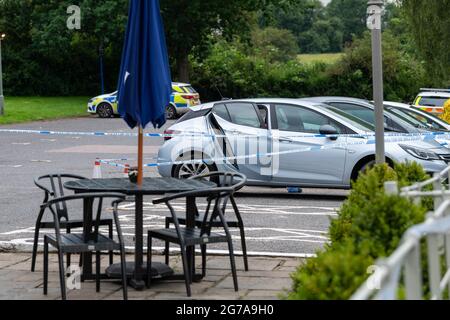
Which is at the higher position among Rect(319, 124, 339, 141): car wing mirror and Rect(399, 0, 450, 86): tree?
Rect(399, 0, 450, 86): tree

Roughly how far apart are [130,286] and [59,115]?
35012mm

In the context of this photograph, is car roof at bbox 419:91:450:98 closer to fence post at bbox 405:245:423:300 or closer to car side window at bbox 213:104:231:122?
car side window at bbox 213:104:231:122

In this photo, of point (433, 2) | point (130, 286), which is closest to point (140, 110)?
point (130, 286)

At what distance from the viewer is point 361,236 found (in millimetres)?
4633

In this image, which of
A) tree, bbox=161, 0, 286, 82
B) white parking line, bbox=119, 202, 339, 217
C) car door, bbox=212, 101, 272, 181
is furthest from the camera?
tree, bbox=161, 0, 286, 82

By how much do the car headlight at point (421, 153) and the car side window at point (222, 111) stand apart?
9.01 feet

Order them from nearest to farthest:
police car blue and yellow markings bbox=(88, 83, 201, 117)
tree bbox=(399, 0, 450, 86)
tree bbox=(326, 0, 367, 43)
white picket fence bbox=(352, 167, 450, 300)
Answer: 1. white picket fence bbox=(352, 167, 450, 300)
2. police car blue and yellow markings bbox=(88, 83, 201, 117)
3. tree bbox=(399, 0, 450, 86)
4. tree bbox=(326, 0, 367, 43)

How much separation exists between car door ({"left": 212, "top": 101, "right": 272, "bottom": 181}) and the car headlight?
2050 mm

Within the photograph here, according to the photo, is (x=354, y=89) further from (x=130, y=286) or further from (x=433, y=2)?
(x=130, y=286)

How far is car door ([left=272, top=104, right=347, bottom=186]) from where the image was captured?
14.4 meters

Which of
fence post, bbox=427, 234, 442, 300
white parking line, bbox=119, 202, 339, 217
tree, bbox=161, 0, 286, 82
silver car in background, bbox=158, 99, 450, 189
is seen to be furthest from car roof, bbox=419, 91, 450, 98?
fence post, bbox=427, 234, 442, 300

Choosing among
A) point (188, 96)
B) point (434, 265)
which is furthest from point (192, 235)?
point (188, 96)

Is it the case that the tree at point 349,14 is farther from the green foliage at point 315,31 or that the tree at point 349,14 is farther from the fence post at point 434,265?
the fence post at point 434,265

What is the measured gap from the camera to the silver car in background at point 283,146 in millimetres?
14406
